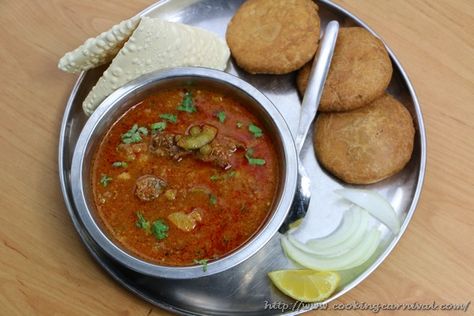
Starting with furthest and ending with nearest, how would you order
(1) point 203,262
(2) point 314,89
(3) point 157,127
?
Answer: (2) point 314,89 < (3) point 157,127 < (1) point 203,262

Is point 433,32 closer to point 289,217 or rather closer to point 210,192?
point 289,217

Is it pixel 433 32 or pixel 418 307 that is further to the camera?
pixel 433 32

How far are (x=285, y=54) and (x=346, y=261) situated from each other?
3.34 feet

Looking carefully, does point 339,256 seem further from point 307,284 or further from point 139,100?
point 139,100

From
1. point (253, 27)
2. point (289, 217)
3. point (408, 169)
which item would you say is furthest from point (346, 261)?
point (253, 27)

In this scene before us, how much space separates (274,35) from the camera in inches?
104

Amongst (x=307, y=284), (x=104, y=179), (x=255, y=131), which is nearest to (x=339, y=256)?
(x=307, y=284)

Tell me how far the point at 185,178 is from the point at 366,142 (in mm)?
868

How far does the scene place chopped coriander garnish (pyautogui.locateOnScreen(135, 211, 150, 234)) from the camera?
2.27 metres

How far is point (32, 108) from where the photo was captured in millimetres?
2689

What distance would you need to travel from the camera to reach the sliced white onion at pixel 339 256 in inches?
93.7

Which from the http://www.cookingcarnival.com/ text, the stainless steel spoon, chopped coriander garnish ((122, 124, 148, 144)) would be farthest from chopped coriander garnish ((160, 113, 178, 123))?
the http://www.cookingcarnival.com/ text

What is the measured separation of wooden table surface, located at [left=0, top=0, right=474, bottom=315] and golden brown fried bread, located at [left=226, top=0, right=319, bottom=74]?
1.32ft

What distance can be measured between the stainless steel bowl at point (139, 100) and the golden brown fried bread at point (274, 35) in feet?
0.84
